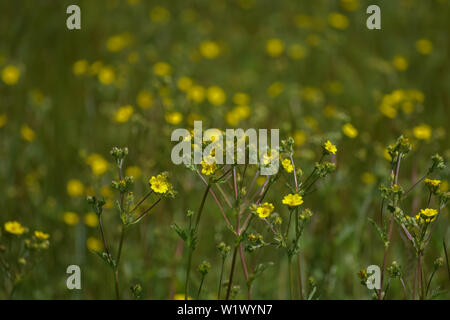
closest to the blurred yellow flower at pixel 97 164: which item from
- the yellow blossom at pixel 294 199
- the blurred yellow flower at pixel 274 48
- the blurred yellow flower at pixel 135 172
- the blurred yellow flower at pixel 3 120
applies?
the blurred yellow flower at pixel 135 172

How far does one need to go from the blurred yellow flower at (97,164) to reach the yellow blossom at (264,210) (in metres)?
1.82

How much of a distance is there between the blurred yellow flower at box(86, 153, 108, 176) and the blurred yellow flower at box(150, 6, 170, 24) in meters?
2.89

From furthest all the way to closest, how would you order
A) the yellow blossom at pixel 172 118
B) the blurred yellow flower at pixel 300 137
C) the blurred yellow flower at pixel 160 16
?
1. the blurred yellow flower at pixel 160 16
2. the blurred yellow flower at pixel 300 137
3. the yellow blossom at pixel 172 118

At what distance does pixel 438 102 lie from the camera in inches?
186

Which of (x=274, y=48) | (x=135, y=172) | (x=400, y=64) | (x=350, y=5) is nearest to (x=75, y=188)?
(x=135, y=172)

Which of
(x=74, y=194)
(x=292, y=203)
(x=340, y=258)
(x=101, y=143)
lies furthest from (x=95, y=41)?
(x=292, y=203)

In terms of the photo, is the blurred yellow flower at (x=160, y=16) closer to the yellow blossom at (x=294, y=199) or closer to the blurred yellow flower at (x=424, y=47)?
the blurred yellow flower at (x=424, y=47)

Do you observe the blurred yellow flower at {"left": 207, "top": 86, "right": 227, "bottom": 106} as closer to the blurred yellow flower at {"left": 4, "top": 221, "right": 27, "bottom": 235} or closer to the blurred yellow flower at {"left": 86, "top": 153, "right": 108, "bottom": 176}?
the blurred yellow flower at {"left": 86, "top": 153, "right": 108, "bottom": 176}

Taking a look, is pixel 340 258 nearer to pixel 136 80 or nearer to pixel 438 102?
pixel 438 102

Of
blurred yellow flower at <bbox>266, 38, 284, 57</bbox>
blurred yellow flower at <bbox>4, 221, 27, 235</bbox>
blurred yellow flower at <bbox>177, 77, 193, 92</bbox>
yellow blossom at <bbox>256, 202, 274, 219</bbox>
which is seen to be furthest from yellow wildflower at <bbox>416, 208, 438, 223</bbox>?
blurred yellow flower at <bbox>266, 38, 284, 57</bbox>

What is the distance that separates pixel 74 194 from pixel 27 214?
1.21 ft

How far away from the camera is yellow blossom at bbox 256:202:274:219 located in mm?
2006

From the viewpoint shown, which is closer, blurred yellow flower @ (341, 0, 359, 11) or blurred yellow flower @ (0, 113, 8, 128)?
blurred yellow flower @ (0, 113, 8, 128)

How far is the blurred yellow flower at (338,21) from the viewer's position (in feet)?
20.2
